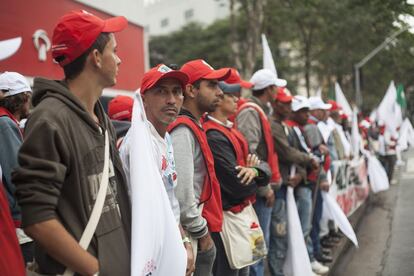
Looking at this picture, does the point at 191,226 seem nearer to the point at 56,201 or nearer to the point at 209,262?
the point at 209,262

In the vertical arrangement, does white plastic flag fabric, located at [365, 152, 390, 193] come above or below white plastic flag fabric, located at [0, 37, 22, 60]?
below

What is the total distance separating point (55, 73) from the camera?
378 inches

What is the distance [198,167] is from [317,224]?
11.5ft

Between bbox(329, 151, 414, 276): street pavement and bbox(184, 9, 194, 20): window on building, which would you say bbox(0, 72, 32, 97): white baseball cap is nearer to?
bbox(329, 151, 414, 276): street pavement

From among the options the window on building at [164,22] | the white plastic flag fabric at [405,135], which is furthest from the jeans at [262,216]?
the window on building at [164,22]

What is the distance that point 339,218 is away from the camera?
549 cm

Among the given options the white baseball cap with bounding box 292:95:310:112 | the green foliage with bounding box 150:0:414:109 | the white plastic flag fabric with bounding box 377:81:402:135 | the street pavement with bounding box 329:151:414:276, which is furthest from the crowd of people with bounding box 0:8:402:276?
the green foliage with bounding box 150:0:414:109

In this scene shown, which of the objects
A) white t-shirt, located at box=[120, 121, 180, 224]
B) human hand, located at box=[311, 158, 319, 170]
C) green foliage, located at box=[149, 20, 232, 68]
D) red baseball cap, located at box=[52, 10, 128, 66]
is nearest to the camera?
red baseball cap, located at box=[52, 10, 128, 66]

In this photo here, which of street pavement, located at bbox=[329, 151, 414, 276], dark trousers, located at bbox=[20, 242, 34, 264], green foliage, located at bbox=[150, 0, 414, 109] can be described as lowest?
street pavement, located at bbox=[329, 151, 414, 276]

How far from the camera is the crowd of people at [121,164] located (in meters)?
1.73

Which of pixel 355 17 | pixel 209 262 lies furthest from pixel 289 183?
pixel 355 17

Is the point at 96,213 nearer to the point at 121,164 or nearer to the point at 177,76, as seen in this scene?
the point at 121,164

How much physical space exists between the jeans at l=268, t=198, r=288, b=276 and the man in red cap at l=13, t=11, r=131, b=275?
279cm

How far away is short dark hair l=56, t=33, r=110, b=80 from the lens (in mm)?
1965
